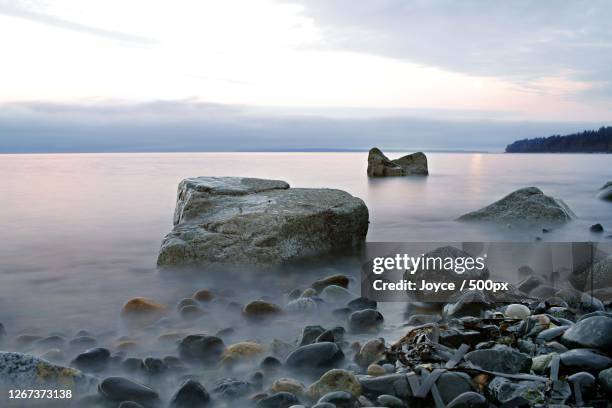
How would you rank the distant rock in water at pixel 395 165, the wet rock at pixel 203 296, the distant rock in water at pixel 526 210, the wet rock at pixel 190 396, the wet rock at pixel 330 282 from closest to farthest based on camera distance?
the wet rock at pixel 190 396
the wet rock at pixel 203 296
the wet rock at pixel 330 282
the distant rock in water at pixel 526 210
the distant rock in water at pixel 395 165

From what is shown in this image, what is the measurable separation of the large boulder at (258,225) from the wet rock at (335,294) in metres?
1.54

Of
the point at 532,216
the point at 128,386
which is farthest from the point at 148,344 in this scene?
the point at 532,216

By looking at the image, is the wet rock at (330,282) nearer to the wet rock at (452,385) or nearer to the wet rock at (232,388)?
the wet rock at (232,388)

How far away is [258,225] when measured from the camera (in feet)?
25.7

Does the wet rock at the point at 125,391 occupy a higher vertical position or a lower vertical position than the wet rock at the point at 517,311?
lower

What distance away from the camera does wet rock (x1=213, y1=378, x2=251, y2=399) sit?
156 inches

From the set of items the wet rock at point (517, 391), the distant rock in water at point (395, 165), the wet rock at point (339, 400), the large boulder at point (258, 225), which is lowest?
the wet rock at point (339, 400)

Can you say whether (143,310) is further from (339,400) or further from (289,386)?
(339,400)

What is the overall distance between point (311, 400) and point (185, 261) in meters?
4.30

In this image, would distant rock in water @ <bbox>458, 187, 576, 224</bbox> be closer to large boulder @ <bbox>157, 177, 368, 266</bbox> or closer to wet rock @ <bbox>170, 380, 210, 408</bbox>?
large boulder @ <bbox>157, 177, 368, 266</bbox>

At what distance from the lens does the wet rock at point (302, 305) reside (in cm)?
585

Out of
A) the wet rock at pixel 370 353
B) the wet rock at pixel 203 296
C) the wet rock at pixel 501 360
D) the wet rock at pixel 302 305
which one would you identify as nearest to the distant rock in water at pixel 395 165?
the wet rock at pixel 203 296

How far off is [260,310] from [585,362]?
325cm

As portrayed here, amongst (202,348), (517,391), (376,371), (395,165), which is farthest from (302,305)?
(395,165)
